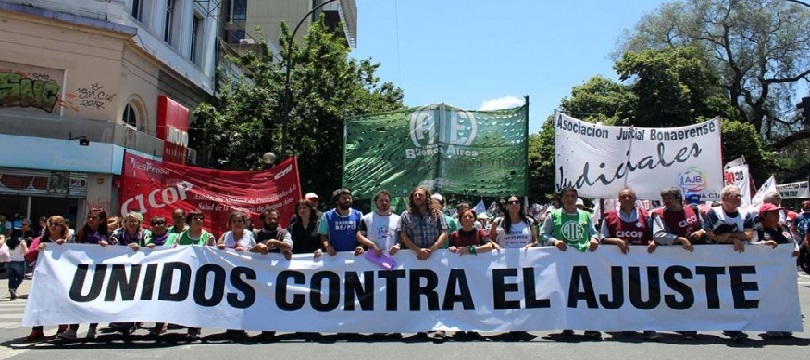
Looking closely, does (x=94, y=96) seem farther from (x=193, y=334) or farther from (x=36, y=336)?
(x=193, y=334)

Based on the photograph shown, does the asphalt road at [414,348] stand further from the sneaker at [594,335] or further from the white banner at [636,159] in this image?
the white banner at [636,159]

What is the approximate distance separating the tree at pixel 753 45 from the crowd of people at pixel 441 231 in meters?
33.0

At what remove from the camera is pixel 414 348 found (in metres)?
6.71

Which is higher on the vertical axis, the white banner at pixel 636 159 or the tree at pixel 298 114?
the tree at pixel 298 114

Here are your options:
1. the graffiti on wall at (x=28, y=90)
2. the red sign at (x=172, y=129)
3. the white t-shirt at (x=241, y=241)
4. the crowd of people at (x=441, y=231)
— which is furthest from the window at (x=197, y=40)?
the white t-shirt at (x=241, y=241)

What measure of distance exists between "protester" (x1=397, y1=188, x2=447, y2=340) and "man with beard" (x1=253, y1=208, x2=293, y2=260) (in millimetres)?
1260

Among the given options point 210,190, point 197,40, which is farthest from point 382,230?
point 197,40

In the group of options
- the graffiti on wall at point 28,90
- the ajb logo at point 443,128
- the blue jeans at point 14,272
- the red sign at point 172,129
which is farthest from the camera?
the red sign at point 172,129

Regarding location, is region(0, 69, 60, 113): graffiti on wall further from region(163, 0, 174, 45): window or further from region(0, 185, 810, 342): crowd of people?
region(0, 185, 810, 342): crowd of people

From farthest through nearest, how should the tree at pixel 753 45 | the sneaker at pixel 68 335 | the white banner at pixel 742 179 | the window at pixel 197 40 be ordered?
1. the tree at pixel 753 45
2. the window at pixel 197 40
3. the white banner at pixel 742 179
4. the sneaker at pixel 68 335

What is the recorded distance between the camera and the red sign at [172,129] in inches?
835

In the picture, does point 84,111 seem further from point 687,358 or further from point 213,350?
point 687,358

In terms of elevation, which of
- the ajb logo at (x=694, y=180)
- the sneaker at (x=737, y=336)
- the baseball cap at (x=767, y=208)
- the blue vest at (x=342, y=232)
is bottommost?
the sneaker at (x=737, y=336)

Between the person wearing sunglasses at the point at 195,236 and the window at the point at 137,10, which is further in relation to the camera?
the window at the point at 137,10
